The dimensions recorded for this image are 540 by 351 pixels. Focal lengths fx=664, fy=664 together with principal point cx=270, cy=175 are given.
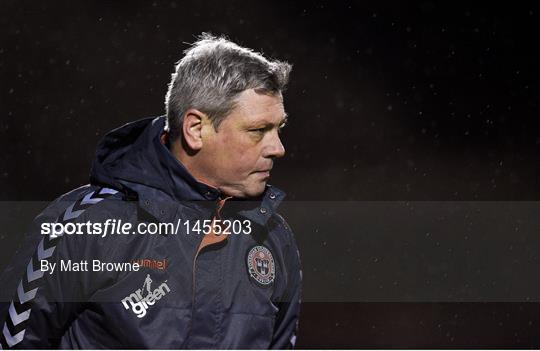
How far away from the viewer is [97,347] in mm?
1882

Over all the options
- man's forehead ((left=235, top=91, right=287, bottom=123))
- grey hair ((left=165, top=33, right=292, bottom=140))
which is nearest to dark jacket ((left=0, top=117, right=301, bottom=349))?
grey hair ((left=165, top=33, right=292, bottom=140))

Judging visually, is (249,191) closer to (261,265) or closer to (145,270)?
(261,265)

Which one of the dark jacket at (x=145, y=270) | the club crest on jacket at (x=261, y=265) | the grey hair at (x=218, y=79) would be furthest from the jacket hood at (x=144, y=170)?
the club crest on jacket at (x=261, y=265)

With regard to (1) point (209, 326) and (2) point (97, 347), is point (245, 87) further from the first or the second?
(2) point (97, 347)

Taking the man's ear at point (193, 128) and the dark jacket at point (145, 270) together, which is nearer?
the dark jacket at point (145, 270)

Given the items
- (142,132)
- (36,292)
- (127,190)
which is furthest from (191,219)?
(36,292)

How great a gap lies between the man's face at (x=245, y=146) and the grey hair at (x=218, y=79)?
3cm

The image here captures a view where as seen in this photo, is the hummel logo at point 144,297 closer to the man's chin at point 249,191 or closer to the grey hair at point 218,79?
the man's chin at point 249,191

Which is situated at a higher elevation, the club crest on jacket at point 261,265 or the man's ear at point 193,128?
the man's ear at point 193,128

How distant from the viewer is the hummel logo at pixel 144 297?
6.19 ft

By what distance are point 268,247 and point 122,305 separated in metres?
0.53

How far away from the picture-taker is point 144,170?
203 cm

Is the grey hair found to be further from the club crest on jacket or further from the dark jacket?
the club crest on jacket

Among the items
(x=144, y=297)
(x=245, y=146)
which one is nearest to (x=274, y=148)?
(x=245, y=146)
